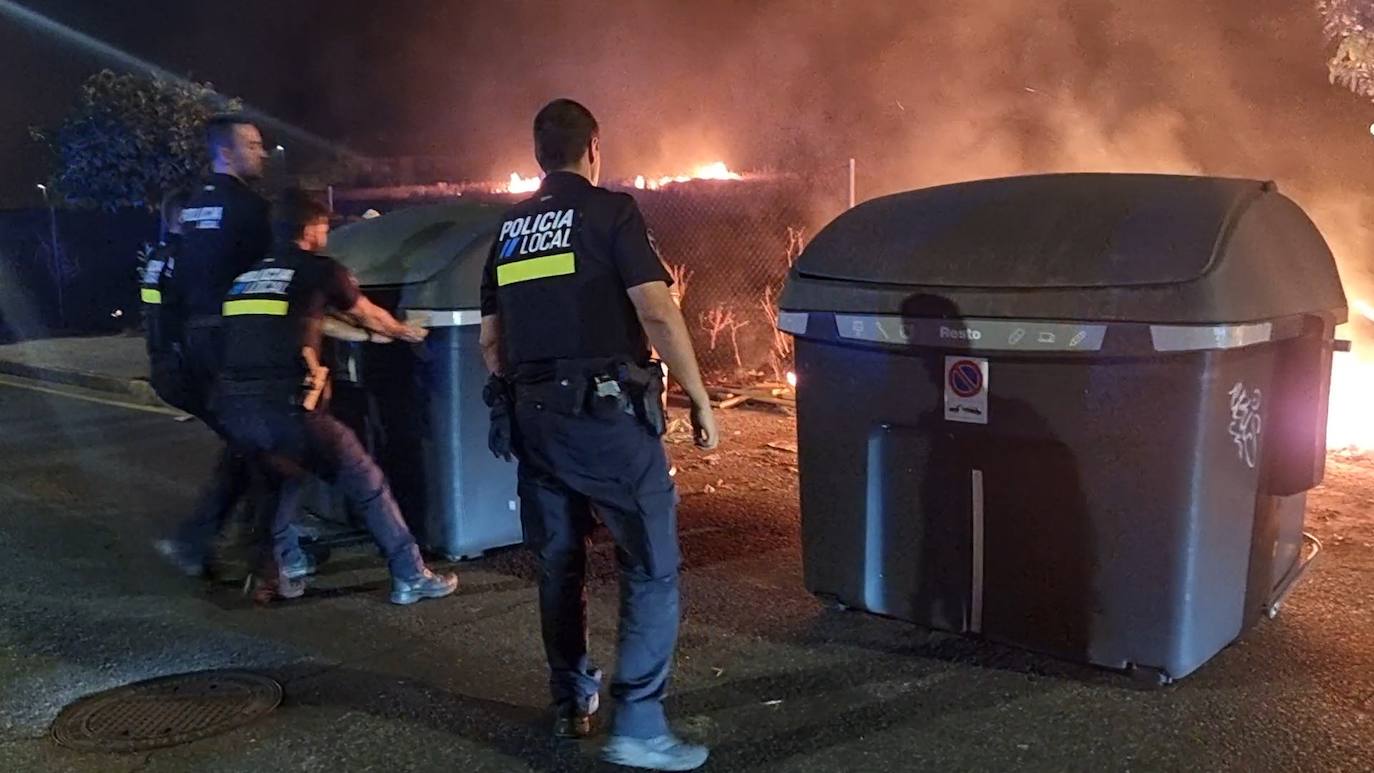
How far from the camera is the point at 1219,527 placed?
363 cm

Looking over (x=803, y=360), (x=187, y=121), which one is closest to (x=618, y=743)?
(x=803, y=360)

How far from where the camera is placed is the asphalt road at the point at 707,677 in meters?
3.42

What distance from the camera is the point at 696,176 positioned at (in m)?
15.5

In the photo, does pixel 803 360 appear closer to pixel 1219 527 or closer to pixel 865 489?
pixel 865 489

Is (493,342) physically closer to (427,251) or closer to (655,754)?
(655,754)

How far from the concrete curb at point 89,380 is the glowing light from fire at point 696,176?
474cm

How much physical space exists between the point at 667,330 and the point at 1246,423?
189 centimetres

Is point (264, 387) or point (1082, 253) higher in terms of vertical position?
point (1082, 253)

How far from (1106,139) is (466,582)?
1098cm

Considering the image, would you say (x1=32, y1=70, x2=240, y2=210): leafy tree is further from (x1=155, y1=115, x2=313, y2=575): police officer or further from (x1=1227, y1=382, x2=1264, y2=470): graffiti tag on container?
(x1=1227, y1=382, x2=1264, y2=470): graffiti tag on container

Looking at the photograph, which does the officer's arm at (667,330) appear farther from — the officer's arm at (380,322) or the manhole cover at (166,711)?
the officer's arm at (380,322)

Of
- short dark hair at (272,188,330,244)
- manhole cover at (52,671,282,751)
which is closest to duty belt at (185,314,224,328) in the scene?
short dark hair at (272,188,330,244)

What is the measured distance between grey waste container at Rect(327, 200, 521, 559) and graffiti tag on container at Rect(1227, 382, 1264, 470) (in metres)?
3.09

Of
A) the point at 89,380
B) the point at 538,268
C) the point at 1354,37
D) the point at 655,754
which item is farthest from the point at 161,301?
the point at 1354,37
